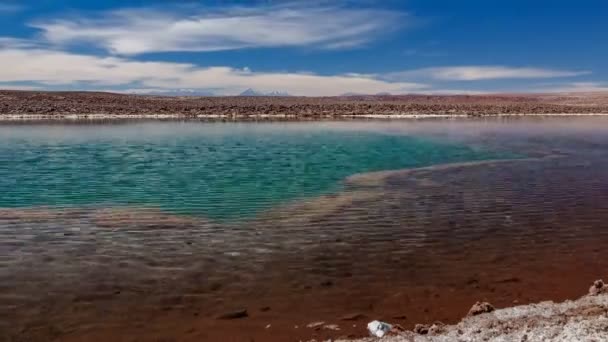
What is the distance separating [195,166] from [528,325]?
1688 centimetres

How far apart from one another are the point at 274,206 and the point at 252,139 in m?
22.2

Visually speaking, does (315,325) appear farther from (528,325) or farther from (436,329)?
(528,325)

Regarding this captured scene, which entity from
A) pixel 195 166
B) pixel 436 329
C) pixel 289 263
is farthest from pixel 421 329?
pixel 195 166

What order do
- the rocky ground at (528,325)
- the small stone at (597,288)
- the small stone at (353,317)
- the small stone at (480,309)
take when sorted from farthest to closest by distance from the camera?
the small stone at (597,288)
the small stone at (353,317)
the small stone at (480,309)
the rocky ground at (528,325)

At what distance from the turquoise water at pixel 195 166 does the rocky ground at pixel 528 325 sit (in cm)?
679

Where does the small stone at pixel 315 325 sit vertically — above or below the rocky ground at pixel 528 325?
below

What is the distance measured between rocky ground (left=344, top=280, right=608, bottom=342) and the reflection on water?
0.53 meters

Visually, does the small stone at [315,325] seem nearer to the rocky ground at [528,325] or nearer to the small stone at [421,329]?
the rocky ground at [528,325]

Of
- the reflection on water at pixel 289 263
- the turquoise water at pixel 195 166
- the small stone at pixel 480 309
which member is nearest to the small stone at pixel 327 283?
the reflection on water at pixel 289 263

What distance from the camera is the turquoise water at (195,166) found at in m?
14.6

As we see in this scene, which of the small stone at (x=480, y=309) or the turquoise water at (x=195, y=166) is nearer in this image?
the small stone at (x=480, y=309)

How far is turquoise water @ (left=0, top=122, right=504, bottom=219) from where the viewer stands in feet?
47.8

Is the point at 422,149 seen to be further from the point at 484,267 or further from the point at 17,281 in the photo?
the point at 17,281

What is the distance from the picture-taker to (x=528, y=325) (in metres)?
6.06
